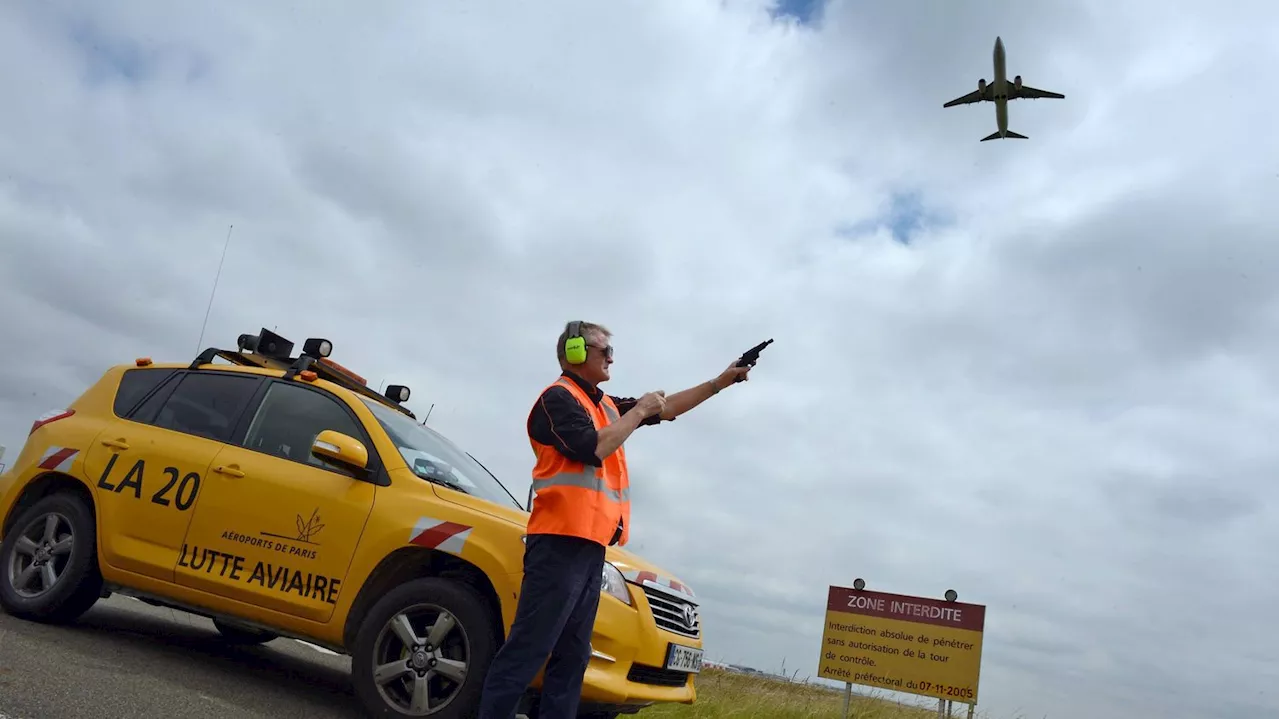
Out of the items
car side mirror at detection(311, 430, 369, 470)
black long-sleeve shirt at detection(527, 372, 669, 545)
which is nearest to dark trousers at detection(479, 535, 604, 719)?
black long-sleeve shirt at detection(527, 372, 669, 545)

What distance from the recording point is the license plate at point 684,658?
15.3 ft

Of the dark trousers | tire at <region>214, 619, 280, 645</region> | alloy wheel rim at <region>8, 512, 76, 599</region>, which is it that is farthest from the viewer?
tire at <region>214, 619, 280, 645</region>

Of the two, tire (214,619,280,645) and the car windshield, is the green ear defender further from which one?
tire (214,619,280,645)

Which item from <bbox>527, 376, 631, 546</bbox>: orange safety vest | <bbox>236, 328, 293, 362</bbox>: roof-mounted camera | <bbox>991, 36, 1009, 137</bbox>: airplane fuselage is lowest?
<bbox>527, 376, 631, 546</bbox>: orange safety vest

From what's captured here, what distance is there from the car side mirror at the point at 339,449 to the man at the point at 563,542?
137cm

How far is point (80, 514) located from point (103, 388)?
978 millimetres

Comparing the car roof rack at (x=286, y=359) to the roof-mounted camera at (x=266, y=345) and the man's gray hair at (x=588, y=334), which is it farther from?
the man's gray hair at (x=588, y=334)

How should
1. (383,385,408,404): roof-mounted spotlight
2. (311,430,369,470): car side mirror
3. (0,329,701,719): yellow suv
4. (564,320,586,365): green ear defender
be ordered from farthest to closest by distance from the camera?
(383,385,408,404): roof-mounted spotlight → (311,430,369,470): car side mirror → (0,329,701,719): yellow suv → (564,320,586,365): green ear defender

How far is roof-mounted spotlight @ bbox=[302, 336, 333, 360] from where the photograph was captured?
19.5 ft

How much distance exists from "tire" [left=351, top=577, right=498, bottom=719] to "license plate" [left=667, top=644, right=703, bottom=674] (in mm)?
948

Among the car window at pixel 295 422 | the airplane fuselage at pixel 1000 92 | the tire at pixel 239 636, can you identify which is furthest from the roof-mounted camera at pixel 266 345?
the airplane fuselage at pixel 1000 92

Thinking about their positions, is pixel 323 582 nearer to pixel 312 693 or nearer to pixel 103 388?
pixel 312 693

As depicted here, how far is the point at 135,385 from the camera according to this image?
6.10 meters

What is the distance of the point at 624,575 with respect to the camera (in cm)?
462
